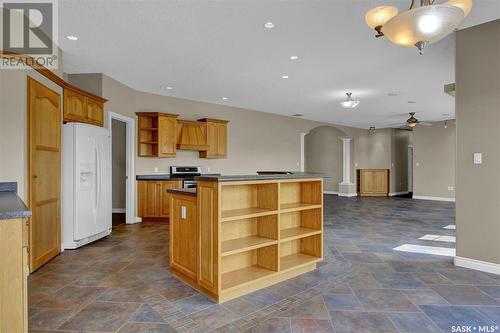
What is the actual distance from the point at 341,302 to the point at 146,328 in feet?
5.35

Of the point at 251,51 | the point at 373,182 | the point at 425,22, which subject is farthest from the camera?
the point at 373,182

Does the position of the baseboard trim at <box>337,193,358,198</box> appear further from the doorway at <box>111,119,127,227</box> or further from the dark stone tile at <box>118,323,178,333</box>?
the dark stone tile at <box>118,323,178,333</box>

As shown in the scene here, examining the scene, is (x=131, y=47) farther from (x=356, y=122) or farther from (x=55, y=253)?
(x=356, y=122)

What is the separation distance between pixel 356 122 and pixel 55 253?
9.67 metres

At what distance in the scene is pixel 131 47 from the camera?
→ 157 inches

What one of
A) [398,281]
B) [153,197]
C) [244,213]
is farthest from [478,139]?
[153,197]

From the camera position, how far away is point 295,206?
130 inches

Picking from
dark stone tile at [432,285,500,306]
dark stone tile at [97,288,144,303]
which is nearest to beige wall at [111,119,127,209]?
dark stone tile at [97,288,144,303]

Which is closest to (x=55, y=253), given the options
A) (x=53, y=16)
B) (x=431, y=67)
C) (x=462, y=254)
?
(x=53, y=16)

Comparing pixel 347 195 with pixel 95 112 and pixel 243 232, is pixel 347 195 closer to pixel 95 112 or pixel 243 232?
pixel 243 232

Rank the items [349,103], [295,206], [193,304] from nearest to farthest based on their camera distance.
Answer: [193,304] → [295,206] → [349,103]

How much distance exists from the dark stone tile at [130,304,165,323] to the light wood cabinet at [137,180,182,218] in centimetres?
384

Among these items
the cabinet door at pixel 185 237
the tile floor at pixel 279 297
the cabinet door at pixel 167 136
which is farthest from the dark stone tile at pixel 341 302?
the cabinet door at pixel 167 136

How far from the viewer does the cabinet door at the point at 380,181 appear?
39.0ft
